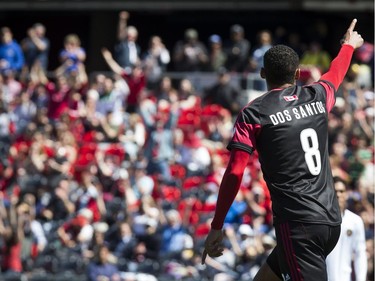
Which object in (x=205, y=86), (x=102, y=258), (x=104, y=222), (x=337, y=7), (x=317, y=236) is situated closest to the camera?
(x=317, y=236)

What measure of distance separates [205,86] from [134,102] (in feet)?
4.71

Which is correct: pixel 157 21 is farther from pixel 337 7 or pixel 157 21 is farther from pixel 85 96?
pixel 85 96

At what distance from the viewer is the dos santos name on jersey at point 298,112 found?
21.0 ft

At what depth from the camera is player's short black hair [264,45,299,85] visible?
649cm

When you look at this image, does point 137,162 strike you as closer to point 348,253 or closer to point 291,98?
point 348,253

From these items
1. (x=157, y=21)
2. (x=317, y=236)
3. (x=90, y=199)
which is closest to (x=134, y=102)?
(x=90, y=199)

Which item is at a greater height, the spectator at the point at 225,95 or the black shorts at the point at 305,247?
the spectator at the point at 225,95

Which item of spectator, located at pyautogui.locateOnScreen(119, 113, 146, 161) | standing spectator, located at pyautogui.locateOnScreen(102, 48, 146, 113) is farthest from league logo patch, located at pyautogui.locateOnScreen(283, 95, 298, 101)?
standing spectator, located at pyautogui.locateOnScreen(102, 48, 146, 113)

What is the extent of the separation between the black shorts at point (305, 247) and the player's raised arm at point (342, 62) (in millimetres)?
1011

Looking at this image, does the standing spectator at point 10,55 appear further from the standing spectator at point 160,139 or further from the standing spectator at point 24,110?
the standing spectator at point 160,139

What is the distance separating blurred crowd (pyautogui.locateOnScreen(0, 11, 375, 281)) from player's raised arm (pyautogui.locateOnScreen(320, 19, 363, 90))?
598cm

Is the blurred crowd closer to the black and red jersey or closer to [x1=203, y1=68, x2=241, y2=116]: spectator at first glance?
[x1=203, y1=68, x2=241, y2=116]: spectator

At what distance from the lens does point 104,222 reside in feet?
51.9

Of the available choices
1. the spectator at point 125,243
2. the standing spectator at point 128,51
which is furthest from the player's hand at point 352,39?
the standing spectator at point 128,51
